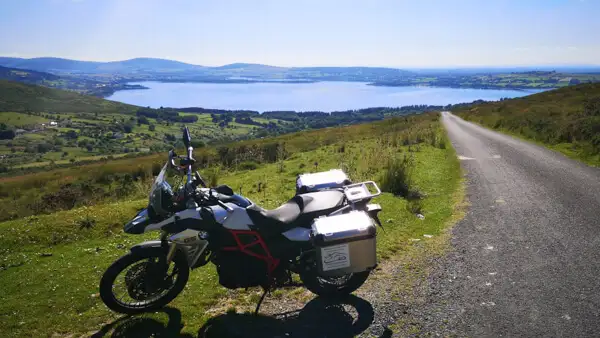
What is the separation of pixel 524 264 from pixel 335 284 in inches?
132

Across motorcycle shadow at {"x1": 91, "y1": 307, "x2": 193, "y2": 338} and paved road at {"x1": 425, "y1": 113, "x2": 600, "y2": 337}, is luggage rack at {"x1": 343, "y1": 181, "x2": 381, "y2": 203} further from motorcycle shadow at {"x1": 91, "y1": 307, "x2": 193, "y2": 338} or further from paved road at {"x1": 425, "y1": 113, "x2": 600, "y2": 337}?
motorcycle shadow at {"x1": 91, "y1": 307, "x2": 193, "y2": 338}

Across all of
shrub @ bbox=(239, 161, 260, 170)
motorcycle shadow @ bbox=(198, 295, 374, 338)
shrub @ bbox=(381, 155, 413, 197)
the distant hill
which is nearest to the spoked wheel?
motorcycle shadow @ bbox=(198, 295, 374, 338)

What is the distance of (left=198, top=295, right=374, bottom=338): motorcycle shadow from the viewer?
4.57 metres

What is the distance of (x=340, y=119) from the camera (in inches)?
5871

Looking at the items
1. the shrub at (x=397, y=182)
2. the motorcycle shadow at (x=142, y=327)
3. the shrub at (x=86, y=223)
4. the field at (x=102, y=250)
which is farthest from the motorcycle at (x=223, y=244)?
the shrub at (x=397, y=182)

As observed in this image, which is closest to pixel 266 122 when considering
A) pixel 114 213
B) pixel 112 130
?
pixel 112 130

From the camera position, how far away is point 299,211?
5129mm

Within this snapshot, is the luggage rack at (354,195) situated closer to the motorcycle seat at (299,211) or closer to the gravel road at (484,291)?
the motorcycle seat at (299,211)

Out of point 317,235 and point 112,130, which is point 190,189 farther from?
point 112,130

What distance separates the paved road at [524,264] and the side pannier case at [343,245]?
44.2 inches

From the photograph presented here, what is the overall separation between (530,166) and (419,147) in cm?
594

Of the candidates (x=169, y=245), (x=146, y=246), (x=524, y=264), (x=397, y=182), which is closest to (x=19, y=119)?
(x=397, y=182)

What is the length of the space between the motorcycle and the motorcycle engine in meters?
0.01

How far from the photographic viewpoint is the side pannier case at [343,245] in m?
4.71
